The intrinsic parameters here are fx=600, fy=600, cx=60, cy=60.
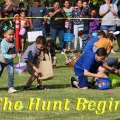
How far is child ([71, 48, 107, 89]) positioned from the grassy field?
230 millimetres

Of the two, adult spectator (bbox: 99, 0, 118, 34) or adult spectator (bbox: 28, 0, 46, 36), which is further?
adult spectator (bbox: 28, 0, 46, 36)

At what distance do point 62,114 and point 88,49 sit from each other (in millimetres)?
4235

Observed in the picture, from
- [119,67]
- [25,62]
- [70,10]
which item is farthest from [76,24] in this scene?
[25,62]

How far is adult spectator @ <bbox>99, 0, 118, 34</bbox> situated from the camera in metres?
19.0

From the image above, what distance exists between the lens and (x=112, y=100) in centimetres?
1090

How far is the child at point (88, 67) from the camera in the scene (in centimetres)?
1193

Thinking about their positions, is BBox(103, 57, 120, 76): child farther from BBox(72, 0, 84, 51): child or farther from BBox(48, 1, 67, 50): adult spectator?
BBox(72, 0, 84, 51): child

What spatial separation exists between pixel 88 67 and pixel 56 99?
4.65ft

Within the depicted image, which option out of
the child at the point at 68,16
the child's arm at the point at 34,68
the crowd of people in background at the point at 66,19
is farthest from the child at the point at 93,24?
the child's arm at the point at 34,68

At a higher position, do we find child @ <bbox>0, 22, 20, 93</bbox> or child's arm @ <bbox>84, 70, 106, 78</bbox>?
child @ <bbox>0, 22, 20, 93</bbox>

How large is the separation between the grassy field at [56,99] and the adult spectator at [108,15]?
4826mm

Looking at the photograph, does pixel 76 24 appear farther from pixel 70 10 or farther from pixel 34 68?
pixel 34 68

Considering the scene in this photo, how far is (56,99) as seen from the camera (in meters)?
11.0

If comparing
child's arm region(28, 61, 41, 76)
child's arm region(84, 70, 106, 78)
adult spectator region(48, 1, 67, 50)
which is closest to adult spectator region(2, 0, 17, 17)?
adult spectator region(48, 1, 67, 50)
